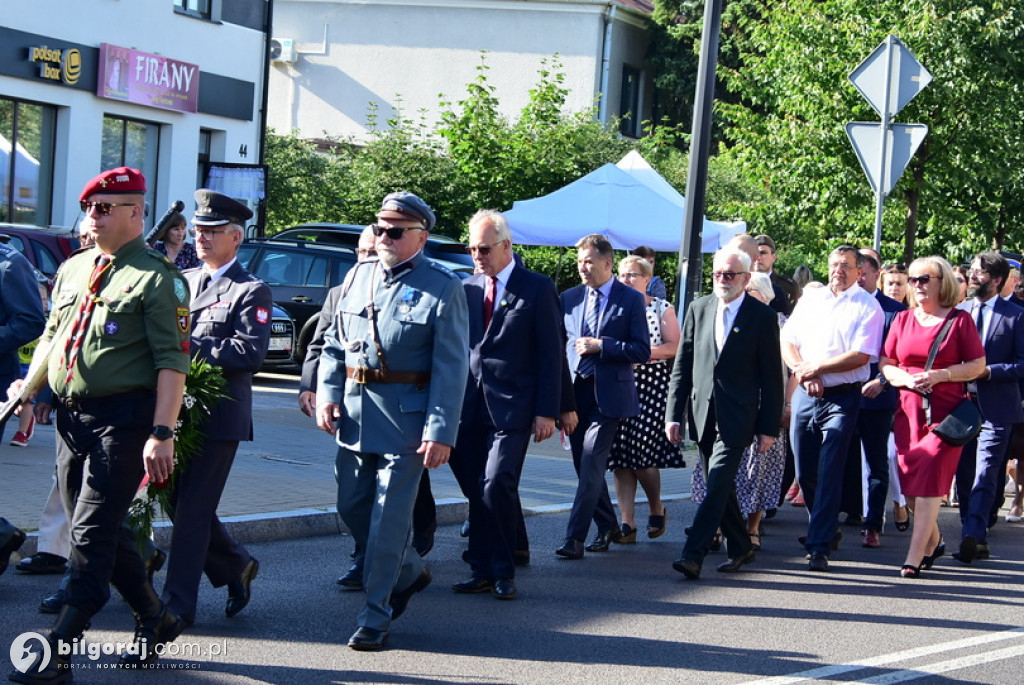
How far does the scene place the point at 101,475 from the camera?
17.7 ft

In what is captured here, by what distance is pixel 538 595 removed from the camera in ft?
25.1

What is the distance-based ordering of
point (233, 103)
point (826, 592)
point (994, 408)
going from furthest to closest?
point (233, 103)
point (994, 408)
point (826, 592)

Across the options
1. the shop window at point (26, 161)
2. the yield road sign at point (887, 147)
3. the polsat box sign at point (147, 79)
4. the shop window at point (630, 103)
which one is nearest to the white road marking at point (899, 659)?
the yield road sign at point (887, 147)

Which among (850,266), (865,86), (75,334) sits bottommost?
(75,334)

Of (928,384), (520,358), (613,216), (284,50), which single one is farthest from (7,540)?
(284,50)

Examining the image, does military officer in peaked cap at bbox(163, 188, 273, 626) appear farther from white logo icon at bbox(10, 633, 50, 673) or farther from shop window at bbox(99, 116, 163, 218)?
shop window at bbox(99, 116, 163, 218)

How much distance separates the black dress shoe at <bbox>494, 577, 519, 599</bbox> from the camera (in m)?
7.48

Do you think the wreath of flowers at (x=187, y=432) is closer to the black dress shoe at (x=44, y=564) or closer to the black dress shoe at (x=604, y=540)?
the black dress shoe at (x=44, y=564)

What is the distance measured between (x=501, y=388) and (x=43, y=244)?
29.1ft

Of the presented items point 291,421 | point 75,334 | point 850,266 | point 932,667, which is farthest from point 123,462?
point 291,421

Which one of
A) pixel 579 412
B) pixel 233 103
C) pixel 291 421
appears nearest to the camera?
pixel 579 412

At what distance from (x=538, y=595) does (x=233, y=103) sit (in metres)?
19.9

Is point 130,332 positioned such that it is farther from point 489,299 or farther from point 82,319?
point 489,299

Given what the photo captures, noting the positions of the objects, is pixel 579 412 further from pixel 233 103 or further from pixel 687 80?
pixel 687 80
